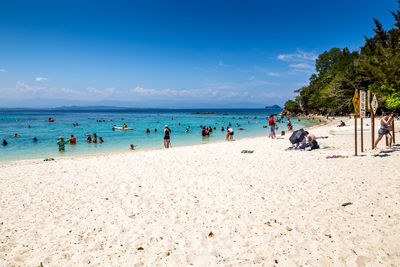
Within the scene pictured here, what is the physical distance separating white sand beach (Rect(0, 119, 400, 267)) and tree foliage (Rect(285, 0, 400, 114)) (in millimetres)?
11076

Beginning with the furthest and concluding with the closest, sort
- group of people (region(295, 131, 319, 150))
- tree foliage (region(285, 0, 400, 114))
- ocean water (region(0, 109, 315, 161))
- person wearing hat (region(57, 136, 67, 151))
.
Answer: ocean water (region(0, 109, 315, 161)) < person wearing hat (region(57, 136, 67, 151)) < tree foliage (region(285, 0, 400, 114)) < group of people (region(295, 131, 319, 150))

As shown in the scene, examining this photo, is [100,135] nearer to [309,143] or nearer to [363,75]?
[309,143]

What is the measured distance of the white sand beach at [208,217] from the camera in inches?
146

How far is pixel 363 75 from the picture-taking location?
111 ft

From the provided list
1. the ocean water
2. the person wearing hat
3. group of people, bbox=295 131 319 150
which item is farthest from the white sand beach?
the ocean water

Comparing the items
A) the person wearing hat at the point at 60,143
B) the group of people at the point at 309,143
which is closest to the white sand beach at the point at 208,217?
the group of people at the point at 309,143

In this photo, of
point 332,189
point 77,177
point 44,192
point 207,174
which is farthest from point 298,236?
point 77,177

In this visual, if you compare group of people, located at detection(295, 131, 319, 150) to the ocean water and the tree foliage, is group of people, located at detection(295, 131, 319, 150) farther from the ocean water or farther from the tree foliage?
the ocean water

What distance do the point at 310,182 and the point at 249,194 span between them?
222cm

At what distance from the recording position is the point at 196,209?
550 cm

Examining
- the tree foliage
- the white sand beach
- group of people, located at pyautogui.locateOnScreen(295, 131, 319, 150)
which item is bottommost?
the white sand beach

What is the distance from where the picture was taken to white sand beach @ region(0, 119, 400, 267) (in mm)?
3701

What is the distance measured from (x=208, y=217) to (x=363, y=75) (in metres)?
40.0

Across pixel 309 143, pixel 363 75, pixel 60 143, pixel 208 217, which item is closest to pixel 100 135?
pixel 60 143
